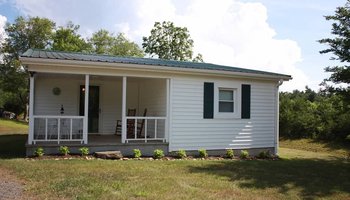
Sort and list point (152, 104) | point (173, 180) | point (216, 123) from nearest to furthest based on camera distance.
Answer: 1. point (173, 180)
2. point (216, 123)
3. point (152, 104)

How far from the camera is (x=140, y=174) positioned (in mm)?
7543

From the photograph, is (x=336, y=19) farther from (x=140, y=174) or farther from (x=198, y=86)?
(x=140, y=174)

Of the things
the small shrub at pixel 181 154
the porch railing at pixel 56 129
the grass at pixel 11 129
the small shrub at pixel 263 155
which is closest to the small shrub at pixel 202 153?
the small shrub at pixel 181 154

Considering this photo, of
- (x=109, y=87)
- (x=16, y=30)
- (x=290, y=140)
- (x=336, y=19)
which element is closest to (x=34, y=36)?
(x=16, y=30)

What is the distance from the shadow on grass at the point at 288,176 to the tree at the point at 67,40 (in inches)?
957

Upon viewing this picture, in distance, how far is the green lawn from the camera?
601cm

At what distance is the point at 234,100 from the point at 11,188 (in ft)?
25.3

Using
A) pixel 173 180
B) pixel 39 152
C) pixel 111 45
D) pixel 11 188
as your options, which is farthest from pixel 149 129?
pixel 111 45

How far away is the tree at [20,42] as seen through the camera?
32381 mm

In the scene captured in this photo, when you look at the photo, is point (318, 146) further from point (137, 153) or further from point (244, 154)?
point (137, 153)

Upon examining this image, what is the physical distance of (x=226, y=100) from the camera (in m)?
11.8

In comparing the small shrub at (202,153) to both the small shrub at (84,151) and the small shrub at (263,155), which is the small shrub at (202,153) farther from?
the small shrub at (84,151)

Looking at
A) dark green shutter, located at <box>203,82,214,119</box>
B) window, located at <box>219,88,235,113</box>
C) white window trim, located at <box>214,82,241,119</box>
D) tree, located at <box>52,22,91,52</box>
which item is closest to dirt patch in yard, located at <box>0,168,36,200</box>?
dark green shutter, located at <box>203,82,214,119</box>

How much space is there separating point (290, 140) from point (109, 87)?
10429mm
